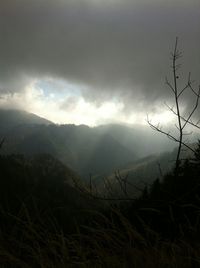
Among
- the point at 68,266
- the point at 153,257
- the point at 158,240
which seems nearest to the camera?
the point at 68,266

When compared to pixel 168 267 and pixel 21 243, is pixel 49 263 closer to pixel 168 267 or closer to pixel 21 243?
pixel 21 243

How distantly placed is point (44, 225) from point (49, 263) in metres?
0.43

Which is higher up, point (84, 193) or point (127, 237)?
point (84, 193)

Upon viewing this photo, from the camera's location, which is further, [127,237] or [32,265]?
[127,237]

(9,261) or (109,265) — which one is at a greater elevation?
(109,265)

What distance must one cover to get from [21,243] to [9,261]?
169 mm

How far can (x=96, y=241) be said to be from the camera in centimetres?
267

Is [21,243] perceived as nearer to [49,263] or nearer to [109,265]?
[49,263]

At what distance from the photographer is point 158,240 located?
2736 mm

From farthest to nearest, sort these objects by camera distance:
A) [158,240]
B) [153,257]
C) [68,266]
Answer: [158,240] < [153,257] < [68,266]

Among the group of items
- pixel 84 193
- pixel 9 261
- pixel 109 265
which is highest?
pixel 84 193

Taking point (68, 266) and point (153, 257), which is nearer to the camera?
point (68, 266)

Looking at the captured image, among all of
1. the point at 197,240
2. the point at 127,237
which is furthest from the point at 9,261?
the point at 197,240

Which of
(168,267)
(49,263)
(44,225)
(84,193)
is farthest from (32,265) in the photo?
(168,267)
